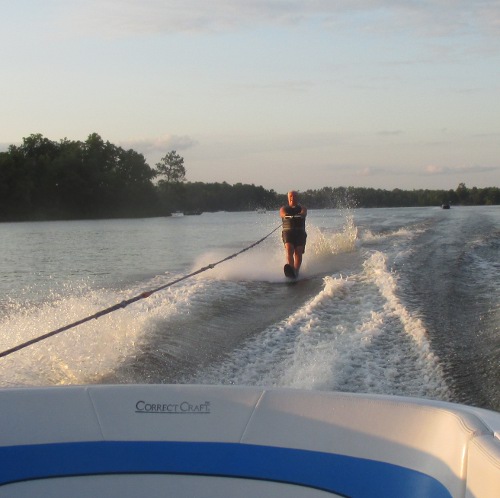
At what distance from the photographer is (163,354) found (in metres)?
6.29

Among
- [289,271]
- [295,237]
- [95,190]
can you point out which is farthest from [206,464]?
[95,190]

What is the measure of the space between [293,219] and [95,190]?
6184cm

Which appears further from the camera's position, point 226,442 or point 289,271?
point 289,271

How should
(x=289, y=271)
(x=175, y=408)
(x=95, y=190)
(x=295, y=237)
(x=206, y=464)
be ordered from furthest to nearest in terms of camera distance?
(x=95, y=190)
(x=295, y=237)
(x=289, y=271)
(x=175, y=408)
(x=206, y=464)

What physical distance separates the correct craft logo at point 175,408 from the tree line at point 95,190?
5046 cm

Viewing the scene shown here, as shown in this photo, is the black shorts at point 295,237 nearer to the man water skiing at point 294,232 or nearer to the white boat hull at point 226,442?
the man water skiing at point 294,232

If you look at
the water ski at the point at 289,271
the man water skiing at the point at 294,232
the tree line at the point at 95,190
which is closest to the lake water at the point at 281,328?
the water ski at the point at 289,271

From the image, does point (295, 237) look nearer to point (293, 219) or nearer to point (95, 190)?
point (293, 219)

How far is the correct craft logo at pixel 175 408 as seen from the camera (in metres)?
2.53

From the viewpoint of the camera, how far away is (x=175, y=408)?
2545 mm

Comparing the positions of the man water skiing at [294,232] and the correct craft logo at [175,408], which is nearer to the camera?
the correct craft logo at [175,408]

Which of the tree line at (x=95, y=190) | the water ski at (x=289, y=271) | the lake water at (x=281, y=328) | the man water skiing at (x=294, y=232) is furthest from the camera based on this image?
the tree line at (x=95, y=190)

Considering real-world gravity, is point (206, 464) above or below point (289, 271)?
A: above

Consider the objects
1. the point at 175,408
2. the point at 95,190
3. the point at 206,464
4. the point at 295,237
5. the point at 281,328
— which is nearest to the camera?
the point at 206,464
